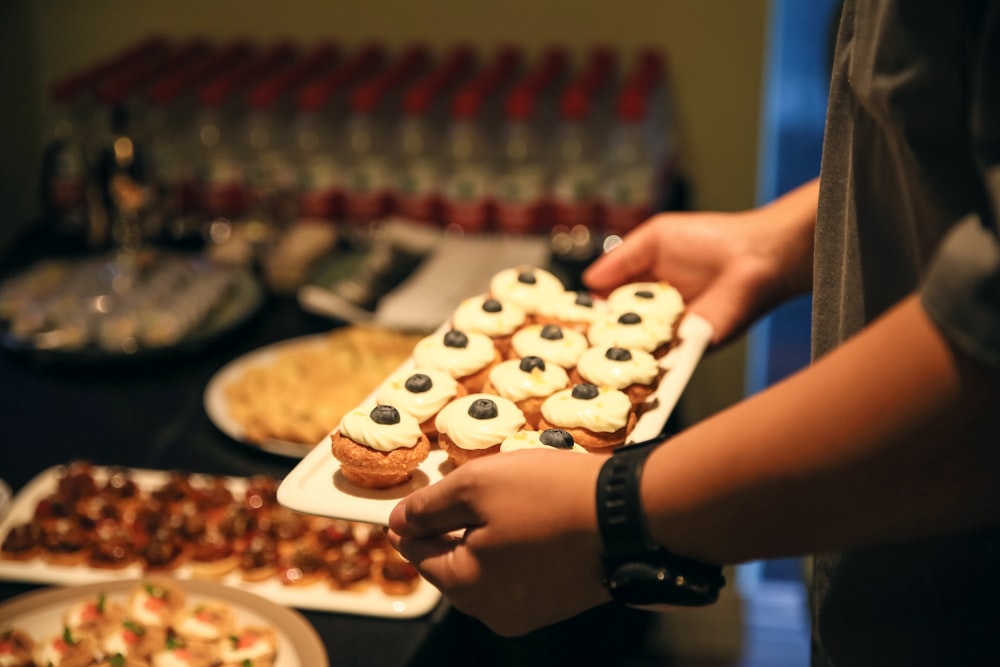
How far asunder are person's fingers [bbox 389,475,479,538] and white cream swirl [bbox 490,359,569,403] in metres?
0.35

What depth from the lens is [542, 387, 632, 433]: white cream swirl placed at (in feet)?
4.42

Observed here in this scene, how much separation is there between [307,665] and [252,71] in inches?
78.1

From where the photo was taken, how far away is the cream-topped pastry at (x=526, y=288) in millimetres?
1724

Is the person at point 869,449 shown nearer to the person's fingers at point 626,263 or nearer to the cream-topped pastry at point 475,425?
the cream-topped pastry at point 475,425

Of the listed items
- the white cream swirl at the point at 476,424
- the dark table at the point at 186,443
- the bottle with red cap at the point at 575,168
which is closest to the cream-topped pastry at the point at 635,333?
the white cream swirl at the point at 476,424

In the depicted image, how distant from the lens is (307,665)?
4.67 feet

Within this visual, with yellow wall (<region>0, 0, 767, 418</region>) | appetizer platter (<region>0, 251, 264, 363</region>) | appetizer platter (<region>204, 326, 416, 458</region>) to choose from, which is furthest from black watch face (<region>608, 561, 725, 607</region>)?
yellow wall (<region>0, 0, 767, 418</region>)

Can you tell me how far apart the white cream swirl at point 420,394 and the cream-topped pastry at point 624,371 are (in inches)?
7.1

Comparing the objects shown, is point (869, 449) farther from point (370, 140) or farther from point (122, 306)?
point (370, 140)

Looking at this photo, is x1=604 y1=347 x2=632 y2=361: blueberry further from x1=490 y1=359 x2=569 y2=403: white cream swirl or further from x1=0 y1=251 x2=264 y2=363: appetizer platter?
x1=0 y1=251 x2=264 y2=363: appetizer platter

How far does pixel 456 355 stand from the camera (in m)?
1.53

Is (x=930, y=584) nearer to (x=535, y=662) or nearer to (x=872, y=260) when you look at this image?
(x=872, y=260)

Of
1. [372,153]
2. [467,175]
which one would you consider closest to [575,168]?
[467,175]

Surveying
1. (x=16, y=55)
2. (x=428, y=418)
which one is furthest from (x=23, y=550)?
(x=16, y=55)
